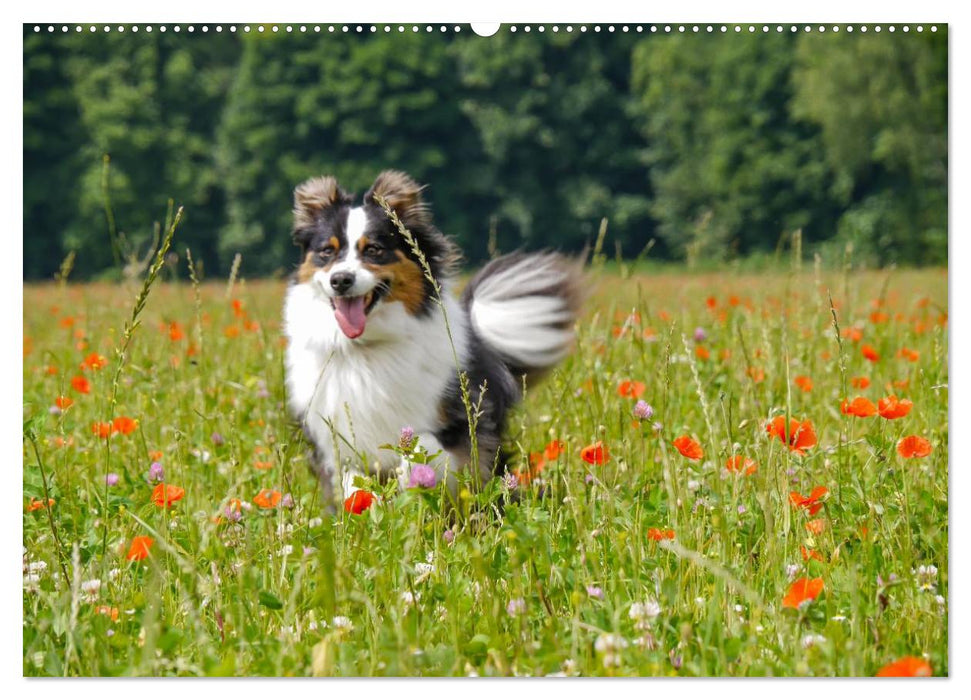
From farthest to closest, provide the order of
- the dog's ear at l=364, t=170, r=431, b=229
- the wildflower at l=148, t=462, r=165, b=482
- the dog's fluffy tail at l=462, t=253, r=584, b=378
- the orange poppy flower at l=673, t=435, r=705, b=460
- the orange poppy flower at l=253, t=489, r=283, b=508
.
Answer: the dog's fluffy tail at l=462, t=253, r=584, b=378, the dog's ear at l=364, t=170, r=431, b=229, the wildflower at l=148, t=462, r=165, b=482, the orange poppy flower at l=253, t=489, r=283, b=508, the orange poppy flower at l=673, t=435, r=705, b=460

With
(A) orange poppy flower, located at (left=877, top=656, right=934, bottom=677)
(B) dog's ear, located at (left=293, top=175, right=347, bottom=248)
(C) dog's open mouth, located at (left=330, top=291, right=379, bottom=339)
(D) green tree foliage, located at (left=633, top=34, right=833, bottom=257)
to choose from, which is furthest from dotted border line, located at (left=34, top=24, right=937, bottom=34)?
(A) orange poppy flower, located at (left=877, top=656, right=934, bottom=677)

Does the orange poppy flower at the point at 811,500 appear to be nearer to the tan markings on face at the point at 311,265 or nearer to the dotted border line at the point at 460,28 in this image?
the dotted border line at the point at 460,28

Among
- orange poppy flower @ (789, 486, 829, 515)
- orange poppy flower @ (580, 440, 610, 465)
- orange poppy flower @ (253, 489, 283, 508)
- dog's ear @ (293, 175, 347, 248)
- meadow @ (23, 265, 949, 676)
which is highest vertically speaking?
dog's ear @ (293, 175, 347, 248)

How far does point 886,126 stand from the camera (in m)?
3.26

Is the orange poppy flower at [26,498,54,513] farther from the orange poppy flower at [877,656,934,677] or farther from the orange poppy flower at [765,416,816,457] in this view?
the orange poppy flower at [877,656,934,677]

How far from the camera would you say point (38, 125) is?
2.95m

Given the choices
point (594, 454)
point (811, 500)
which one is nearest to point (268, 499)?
point (594, 454)

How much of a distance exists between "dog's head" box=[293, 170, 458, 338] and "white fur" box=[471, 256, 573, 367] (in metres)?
0.56

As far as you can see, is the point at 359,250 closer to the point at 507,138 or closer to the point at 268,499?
the point at 507,138

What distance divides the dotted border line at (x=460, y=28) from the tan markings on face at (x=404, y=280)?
31.1 inches

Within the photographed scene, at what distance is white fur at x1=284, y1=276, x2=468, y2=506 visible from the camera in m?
3.47

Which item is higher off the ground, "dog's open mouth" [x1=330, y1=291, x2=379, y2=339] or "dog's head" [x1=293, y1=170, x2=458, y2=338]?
"dog's head" [x1=293, y1=170, x2=458, y2=338]

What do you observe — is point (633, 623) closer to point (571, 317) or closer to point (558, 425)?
point (558, 425)
